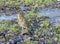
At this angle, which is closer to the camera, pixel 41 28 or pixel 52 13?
pixel 41 28

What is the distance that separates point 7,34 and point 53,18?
2528 mm

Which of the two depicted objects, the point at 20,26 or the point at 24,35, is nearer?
the point at 24,35

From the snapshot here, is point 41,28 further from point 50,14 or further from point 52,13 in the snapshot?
point 52,13

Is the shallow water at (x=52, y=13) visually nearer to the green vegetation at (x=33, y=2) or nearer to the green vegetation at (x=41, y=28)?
the green vegetation at (x=41, y=28)

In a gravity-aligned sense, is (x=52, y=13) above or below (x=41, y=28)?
below

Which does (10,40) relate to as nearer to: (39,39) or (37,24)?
(39,39)

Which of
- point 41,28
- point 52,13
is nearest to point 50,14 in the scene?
point 52,13

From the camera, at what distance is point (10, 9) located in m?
12.0

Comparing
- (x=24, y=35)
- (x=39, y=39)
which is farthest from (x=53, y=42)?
(x=24, y=35)

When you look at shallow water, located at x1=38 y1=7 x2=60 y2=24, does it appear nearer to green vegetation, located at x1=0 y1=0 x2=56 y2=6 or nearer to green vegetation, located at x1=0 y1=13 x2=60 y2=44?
green vegetation, located at x1=0 y1=13 x2=60 y2=44

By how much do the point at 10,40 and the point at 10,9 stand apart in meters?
4.28

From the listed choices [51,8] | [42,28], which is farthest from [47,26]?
[51,8]

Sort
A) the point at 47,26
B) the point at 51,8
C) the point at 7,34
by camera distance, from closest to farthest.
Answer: the point at 7,34 → the point at 47,26 → the point at 51,8

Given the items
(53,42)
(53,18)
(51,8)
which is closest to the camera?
(53,42)
